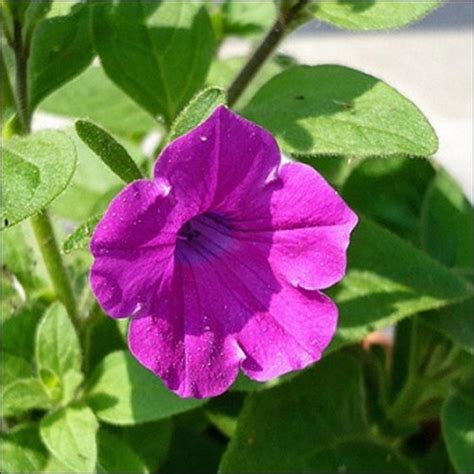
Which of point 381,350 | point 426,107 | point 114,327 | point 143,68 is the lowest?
point 426,107

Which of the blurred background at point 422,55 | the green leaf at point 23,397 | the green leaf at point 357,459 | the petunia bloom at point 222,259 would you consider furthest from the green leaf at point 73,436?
the blurred background at point 422,55

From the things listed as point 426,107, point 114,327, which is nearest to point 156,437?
point 114,327

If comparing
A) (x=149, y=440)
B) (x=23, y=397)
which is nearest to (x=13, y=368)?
(x=23, y=397)

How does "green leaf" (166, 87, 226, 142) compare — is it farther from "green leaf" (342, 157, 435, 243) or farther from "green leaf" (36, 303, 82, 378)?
"green leaf" (342, 157, 435, 243)

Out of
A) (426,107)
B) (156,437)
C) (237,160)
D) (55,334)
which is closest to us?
(237,160)

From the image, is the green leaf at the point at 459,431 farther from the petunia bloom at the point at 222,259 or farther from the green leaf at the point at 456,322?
the petunia bloom at the point at 222,259

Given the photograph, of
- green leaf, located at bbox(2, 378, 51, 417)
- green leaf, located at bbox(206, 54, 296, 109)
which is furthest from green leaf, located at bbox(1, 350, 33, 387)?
green leaf, located at bbox(206, 54, 296, 109)

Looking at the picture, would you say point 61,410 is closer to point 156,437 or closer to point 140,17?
point 156,437
